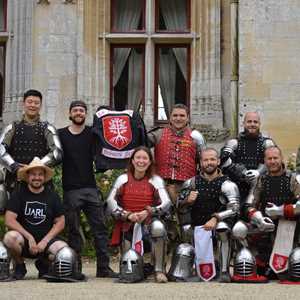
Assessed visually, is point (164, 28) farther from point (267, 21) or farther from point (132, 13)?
point (267, 21)

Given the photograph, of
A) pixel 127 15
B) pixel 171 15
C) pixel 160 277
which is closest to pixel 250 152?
pixel 160 277

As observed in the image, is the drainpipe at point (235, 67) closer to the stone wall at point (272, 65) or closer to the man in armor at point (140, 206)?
the stone wall at point (272, 65)

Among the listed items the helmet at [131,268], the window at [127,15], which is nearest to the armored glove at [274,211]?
the helmet at [131,268]

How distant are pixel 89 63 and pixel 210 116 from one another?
6.39 ft

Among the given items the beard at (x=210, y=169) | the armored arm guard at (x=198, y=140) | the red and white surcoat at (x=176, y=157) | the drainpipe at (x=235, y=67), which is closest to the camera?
the beard at (x=210, y=169)

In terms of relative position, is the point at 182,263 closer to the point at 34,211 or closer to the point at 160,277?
the point at 160,277

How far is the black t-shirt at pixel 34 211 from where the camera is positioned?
9.77 metres

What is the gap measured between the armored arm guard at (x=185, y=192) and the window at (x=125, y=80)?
4830 millimetres

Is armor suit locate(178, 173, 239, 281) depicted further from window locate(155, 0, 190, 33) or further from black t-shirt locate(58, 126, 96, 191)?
window locate(155, 0, 190, 33)

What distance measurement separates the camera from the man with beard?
10195 mm

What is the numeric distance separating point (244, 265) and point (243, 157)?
142 cm

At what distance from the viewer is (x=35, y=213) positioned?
9.78 m

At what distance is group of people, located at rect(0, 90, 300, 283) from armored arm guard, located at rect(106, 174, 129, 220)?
0.01 meters

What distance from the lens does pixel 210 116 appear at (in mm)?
14078
